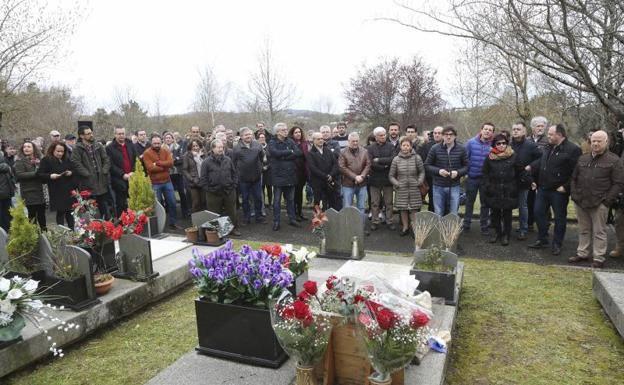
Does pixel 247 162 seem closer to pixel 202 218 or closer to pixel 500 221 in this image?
pixel 202 218

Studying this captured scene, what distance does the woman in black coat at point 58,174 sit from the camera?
815 cm

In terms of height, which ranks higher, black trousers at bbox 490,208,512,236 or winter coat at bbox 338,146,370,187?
winter coat at bbox 338,146,370,187

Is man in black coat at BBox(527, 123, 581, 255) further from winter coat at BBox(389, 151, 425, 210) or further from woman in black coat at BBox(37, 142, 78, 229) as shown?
woman in black coat at BBox(37, 142, 78, 229)

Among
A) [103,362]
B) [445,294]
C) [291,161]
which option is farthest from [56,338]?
[291,161]

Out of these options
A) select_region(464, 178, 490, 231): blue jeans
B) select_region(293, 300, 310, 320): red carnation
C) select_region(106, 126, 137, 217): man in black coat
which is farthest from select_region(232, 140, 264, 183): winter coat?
select_region(293, 300, 310, 320): red carnation

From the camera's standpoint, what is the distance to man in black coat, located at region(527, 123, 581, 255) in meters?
6.74

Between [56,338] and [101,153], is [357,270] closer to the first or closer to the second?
[56,338]

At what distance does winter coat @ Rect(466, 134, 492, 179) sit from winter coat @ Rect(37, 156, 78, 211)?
24.4 feet

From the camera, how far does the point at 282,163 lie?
29.4ft

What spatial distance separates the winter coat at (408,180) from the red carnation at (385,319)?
5463 millimetres

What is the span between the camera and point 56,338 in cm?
416

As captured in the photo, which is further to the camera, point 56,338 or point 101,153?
point 101,153

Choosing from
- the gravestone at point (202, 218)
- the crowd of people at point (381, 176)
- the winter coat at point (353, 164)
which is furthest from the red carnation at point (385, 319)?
the winter coat at point (353, 164)

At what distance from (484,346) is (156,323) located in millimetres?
3505
